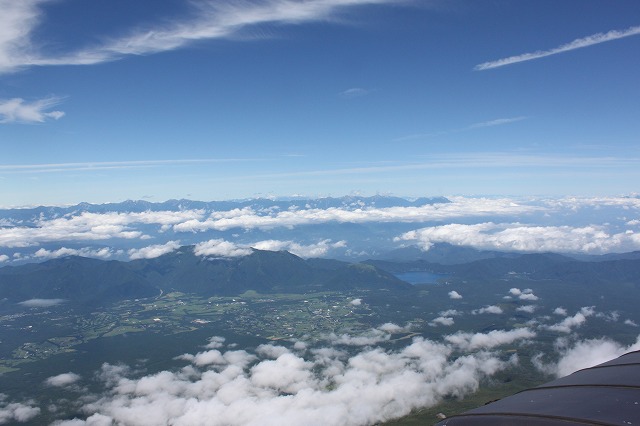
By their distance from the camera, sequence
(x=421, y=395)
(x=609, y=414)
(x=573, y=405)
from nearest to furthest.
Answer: (x=609, y=414) < (x=573, y=405) < (x=421, y=395)

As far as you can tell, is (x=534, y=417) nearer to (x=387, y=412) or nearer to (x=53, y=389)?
(x=387, y=412)

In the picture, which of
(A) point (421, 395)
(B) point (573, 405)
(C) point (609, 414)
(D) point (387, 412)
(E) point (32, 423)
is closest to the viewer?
(C) point (609, 414)

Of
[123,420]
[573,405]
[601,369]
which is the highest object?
[573,405]

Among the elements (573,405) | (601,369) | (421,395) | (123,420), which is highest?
(573,405)

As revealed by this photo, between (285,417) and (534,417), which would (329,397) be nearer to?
(285,417)

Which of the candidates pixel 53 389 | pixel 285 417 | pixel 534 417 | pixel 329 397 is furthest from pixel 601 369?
pixel 53 389

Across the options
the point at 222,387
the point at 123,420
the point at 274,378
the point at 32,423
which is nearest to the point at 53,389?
the point at 32,423

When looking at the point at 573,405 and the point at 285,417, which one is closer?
the point at 573,405

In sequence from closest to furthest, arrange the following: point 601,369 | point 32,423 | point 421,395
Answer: point 601,369 → point 32,423 → point 421,395

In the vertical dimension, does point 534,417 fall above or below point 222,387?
above
